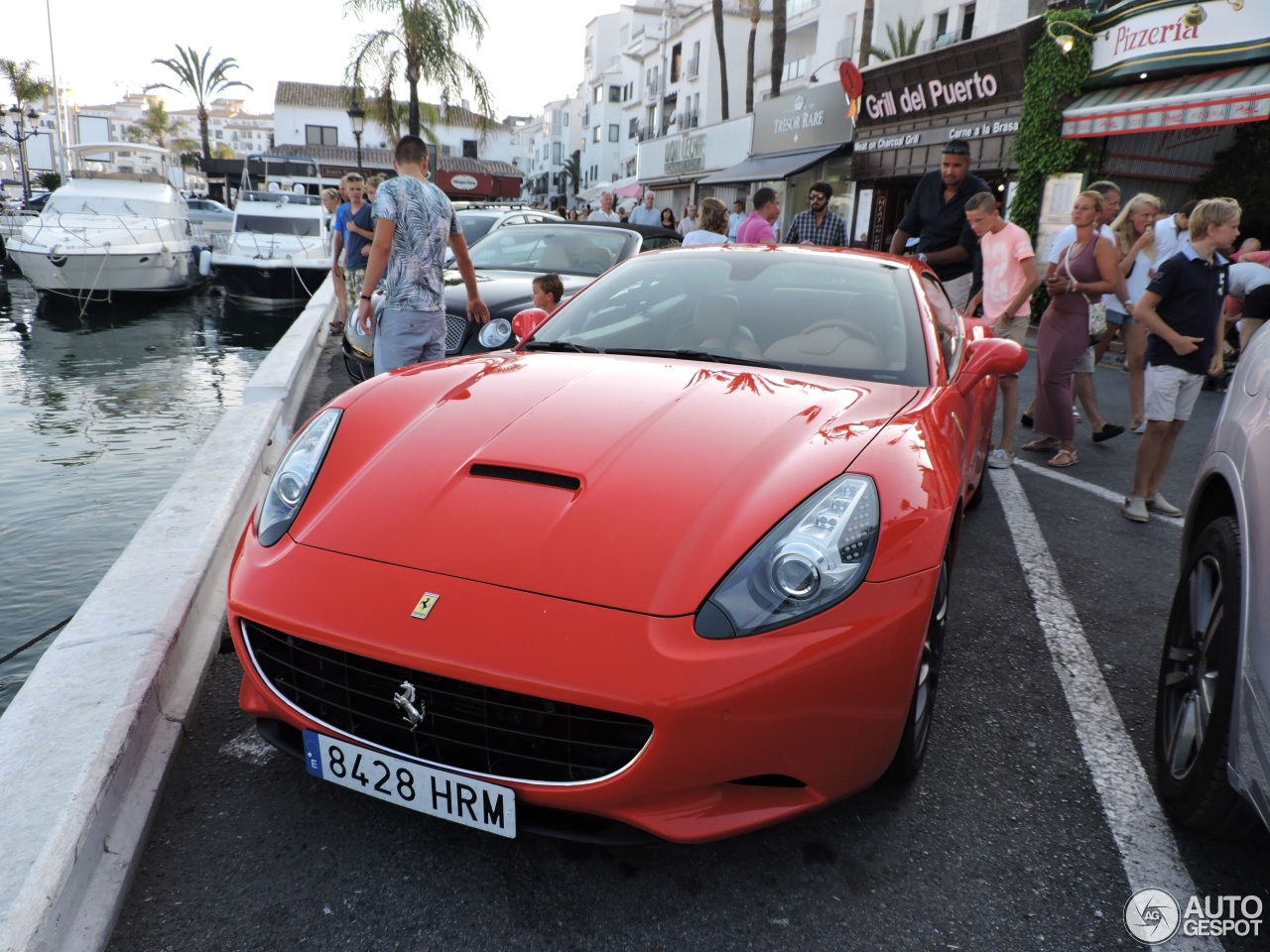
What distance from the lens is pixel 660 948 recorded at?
1743mm

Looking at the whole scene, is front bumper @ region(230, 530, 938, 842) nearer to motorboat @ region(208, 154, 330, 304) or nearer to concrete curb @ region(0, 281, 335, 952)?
concrete curb @ region(0, 281, 335, 952)

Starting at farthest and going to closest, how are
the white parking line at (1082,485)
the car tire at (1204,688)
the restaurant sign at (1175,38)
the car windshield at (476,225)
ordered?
the car windshield at (476,225)
the restaurant sign at (1175,38)
the white parking line at (1082,485)
the car tire at (1204,688)

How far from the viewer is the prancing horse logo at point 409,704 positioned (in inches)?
68.6

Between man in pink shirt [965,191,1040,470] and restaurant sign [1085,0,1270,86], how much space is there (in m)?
7.84

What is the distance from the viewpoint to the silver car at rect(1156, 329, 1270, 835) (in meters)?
1.69

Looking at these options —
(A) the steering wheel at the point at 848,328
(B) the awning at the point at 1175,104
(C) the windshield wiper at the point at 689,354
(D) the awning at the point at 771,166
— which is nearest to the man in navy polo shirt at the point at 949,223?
(A) the steering wheel at the point at 848,328

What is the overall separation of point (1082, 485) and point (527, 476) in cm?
426

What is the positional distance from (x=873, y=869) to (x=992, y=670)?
1.18 meters

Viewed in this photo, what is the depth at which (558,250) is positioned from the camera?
7.37m

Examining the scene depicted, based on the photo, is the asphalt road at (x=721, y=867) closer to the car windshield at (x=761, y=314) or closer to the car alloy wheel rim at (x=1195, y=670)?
the car alloy wheel rim at (x=1195, y=670)

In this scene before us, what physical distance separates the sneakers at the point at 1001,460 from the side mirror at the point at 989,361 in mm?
2481

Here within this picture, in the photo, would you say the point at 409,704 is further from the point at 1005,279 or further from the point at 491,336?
the point at 1005,279

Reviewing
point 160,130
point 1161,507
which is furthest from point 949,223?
point 160,130

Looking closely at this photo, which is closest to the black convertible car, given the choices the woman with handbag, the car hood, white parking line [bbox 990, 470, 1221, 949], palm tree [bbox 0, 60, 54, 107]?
the woman with handbag
